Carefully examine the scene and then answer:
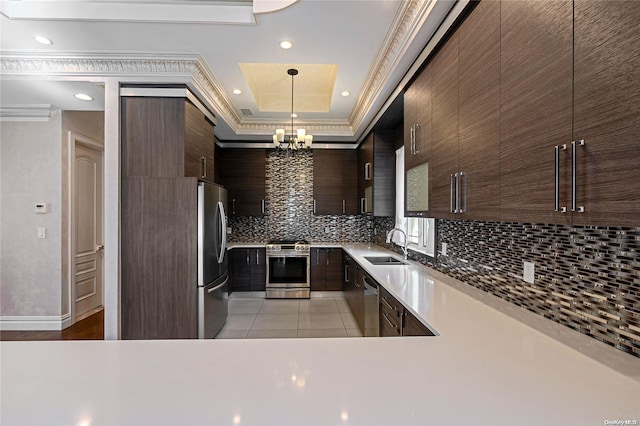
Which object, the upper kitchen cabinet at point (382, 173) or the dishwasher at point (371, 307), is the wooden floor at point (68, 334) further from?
the upper kitchen cabinet at point (382, 173)

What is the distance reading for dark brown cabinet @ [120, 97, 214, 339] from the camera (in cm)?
296

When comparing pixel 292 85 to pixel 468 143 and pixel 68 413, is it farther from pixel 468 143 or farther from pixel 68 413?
pixel 68 413

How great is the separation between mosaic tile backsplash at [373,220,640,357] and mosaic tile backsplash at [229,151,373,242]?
11.7 ft

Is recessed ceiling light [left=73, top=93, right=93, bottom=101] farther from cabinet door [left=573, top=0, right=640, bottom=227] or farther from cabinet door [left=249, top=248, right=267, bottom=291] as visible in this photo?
cabinet door [left=573, top=0, right=640, bottom=227]

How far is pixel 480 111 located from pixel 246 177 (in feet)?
14.2

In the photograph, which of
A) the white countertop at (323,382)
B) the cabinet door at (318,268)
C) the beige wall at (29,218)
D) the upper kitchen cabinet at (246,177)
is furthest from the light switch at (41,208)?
the cabinet door at (318,268)

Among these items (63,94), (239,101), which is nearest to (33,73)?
(63,94)

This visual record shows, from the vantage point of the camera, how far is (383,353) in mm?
1168

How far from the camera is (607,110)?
853mm

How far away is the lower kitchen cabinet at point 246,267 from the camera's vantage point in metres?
5.05

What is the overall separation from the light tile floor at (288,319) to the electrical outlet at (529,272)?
2.32 metres

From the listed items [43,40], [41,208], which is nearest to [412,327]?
[43,40]

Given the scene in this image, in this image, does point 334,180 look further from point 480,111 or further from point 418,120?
point 480,111

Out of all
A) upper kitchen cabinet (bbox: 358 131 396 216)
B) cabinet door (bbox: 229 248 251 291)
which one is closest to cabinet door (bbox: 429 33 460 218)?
upper kitchen cabinet (bbox: 358 131 396 216)
